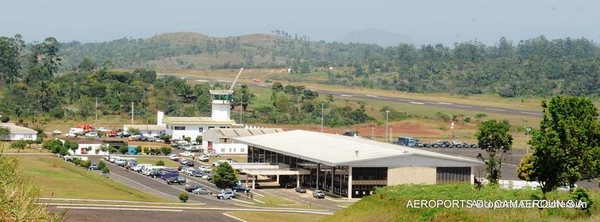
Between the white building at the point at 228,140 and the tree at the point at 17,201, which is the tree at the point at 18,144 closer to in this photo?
the white building at the point at 228,140

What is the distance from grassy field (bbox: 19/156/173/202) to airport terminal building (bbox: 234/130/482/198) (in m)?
12.0

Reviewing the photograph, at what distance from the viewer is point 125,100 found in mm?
139375

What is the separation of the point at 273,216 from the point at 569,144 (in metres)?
19.4

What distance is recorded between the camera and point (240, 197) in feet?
228

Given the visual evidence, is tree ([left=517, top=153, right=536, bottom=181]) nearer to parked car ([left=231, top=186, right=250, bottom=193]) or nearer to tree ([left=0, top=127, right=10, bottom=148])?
parked car ([left=231, top=186, right=250, bottom=193])

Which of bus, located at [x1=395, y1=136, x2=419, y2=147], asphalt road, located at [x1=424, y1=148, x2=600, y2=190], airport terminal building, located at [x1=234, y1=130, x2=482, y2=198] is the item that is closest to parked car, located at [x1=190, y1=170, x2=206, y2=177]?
airport terminal building, located at [x1=234, y1=130, x2=482, y2=198]

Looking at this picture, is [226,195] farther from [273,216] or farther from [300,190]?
[273,216]

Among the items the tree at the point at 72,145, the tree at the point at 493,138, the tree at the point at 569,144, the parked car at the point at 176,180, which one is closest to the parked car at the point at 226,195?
the parked car at the point at 176,180

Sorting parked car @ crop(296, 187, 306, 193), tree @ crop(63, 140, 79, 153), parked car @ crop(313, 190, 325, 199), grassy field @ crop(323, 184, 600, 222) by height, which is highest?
grassy field @ crop(323, 184, 600, 222)

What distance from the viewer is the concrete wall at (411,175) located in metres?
69.5

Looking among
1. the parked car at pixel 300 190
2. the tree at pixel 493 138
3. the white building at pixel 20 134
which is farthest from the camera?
the white building at pixel 20 134

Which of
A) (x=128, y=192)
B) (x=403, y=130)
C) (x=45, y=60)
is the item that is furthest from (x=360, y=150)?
(x=45, y=60)

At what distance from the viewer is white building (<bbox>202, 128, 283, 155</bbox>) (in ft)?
340

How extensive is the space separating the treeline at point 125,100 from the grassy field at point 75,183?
4959 cm
